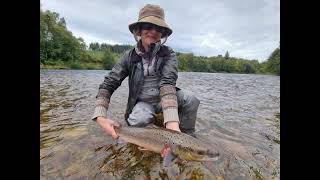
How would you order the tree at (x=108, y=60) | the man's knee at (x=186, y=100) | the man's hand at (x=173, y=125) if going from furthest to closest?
the tree at (x=108, y=60)
the man's knee at (x=186, y=100)
the man's hand at (x=173, y=125)

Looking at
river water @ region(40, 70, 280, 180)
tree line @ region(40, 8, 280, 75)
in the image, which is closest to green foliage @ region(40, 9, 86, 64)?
tree line @ region(40, 8, 280, 75)

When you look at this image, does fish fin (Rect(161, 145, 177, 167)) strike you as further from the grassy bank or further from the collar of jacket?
the grassy bank

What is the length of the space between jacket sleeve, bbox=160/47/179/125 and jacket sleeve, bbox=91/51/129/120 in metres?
0.67

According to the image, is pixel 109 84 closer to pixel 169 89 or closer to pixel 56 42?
pixel 169 89

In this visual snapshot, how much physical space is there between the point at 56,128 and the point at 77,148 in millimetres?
1489

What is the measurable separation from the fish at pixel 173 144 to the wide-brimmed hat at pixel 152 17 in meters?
1.61

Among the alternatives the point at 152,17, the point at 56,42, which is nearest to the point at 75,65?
the point at 56,42

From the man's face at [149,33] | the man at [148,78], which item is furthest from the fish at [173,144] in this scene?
the man's face at [149,33]

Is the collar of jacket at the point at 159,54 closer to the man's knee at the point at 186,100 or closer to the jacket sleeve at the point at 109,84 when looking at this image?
the jacket sleeve at the point at 109,84

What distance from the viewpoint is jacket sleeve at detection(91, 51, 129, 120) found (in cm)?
455

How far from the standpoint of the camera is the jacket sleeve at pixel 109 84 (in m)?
4.55

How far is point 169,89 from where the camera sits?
4465mm

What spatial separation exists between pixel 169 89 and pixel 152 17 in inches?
43.7
